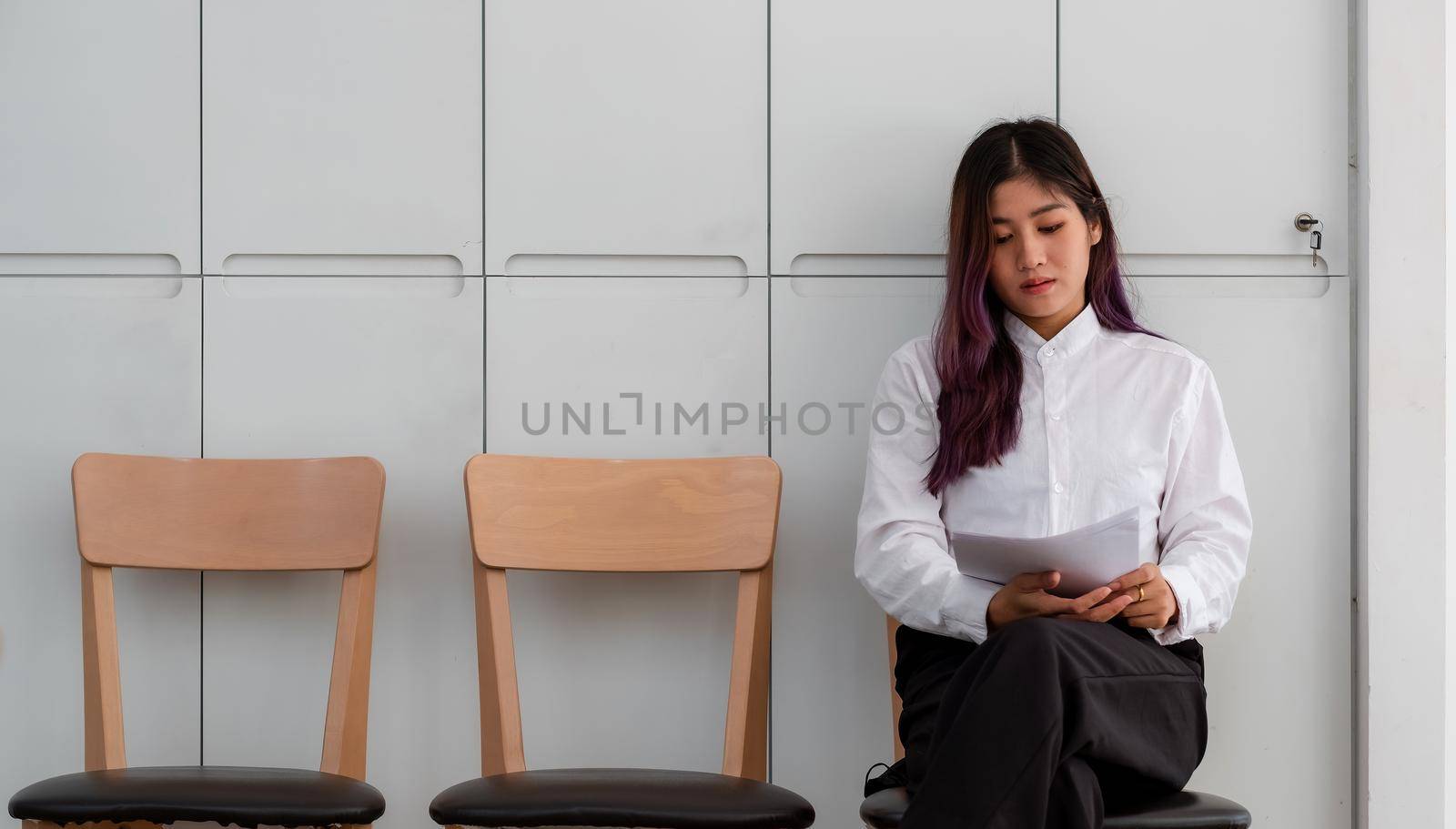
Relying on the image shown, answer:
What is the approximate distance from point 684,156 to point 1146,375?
83 centimetres

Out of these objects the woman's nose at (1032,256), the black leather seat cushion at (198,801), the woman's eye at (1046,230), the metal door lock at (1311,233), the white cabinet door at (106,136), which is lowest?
the black leather seat cushion at (198,801)

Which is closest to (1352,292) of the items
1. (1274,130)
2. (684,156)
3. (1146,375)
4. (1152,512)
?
(1274,130)

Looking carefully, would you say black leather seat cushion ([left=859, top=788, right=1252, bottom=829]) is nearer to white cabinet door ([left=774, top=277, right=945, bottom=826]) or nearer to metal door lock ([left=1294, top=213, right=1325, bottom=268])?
white cabinet door ([left=774, top=277, right=945, bottom=826])

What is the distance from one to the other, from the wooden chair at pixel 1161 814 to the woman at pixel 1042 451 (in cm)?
3

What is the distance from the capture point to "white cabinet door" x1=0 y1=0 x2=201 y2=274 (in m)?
1.85

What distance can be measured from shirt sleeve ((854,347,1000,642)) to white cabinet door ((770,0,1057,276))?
282 mm

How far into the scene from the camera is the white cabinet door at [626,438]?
1835 millimetres

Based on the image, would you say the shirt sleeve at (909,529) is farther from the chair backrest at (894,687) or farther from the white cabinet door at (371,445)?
the white cabinet door at (371,445)

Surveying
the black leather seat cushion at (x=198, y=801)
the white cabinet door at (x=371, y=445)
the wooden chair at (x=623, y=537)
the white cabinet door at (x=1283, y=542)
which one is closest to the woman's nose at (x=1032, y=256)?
the white cabinet door at (x=1283, y=542)

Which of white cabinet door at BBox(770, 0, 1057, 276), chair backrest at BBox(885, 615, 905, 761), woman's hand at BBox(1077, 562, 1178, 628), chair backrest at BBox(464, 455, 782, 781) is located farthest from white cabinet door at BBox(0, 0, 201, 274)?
woman's hand at BBox(1077, 562, 1178, 628)

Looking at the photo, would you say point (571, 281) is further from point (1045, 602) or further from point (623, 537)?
point (1045, 602)

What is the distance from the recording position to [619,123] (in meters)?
1.85

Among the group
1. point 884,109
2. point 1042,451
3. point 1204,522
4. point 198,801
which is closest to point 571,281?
point 884,109

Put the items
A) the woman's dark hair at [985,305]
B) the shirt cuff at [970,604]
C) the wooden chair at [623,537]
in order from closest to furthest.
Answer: the shirt cuff at [970,604] < the woman's dark hair at [985,305] < the wooden chair at [623,537]
